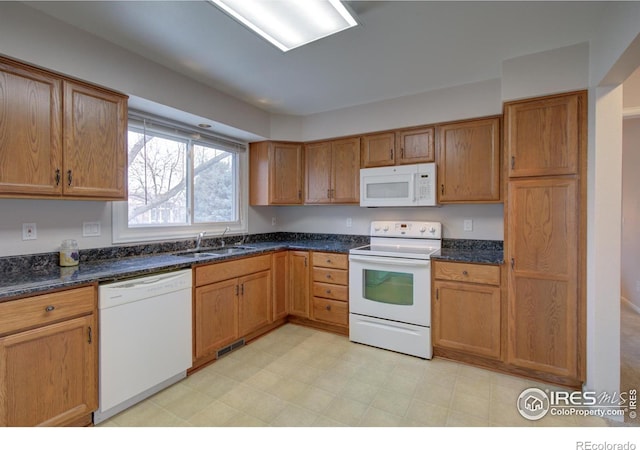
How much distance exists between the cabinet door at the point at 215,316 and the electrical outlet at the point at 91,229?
854mm

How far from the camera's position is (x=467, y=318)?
2.49 meters

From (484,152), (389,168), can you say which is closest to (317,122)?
(389,168)

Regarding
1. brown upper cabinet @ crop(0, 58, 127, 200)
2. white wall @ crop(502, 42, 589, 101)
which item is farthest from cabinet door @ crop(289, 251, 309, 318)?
white wall @ crop(502, 42, 589, 101)

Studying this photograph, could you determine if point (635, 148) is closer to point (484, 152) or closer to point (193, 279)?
point (484, 152)

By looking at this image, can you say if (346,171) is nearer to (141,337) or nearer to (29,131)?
(141,337)

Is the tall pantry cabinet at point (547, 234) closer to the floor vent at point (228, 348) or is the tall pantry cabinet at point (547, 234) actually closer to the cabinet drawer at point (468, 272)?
the cabinet drawer at point (468, 272)

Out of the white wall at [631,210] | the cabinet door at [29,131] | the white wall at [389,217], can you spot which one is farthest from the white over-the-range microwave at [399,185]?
the white wall at [631,210]

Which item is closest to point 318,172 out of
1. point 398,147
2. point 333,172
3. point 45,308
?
point 333,172

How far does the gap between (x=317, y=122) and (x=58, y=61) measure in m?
2.29

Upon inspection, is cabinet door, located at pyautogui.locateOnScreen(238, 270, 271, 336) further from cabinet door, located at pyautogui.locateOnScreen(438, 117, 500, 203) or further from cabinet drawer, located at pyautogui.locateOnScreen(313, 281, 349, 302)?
cabinet door, located at pyautogui.locateOnScreen(438, 117, 500, 203)

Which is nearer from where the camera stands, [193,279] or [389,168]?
[193,279]

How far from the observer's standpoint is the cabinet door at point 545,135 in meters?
2.09

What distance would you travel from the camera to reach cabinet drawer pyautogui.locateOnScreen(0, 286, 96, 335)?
1.45 meters
